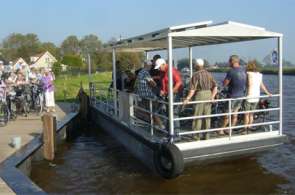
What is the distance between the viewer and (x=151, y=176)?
34.2ft

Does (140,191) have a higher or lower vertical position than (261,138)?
lower

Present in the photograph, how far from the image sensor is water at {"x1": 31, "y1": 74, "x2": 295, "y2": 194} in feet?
31.3

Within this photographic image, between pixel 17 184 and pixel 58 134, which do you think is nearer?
pixel 17 184

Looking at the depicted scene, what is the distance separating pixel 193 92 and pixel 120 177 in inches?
94.4

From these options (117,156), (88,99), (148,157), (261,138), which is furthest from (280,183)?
(88,99)

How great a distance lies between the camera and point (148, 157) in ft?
34.8

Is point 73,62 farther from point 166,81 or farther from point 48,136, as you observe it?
point 166,81

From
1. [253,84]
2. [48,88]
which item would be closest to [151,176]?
[253,84]

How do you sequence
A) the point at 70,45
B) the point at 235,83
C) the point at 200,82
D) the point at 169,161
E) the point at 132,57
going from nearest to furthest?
the point at 169,161 → the point at 200,82 → the point at 235,83 → the point at 132,57 → the point at 70,45

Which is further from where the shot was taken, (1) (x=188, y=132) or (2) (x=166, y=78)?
(2) (x=166, y=78)

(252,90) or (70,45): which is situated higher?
(70,45)

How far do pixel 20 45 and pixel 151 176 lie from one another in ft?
326

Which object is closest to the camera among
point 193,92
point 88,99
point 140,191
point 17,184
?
point 17,184

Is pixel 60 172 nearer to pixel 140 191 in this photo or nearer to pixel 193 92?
pixel 140 191
